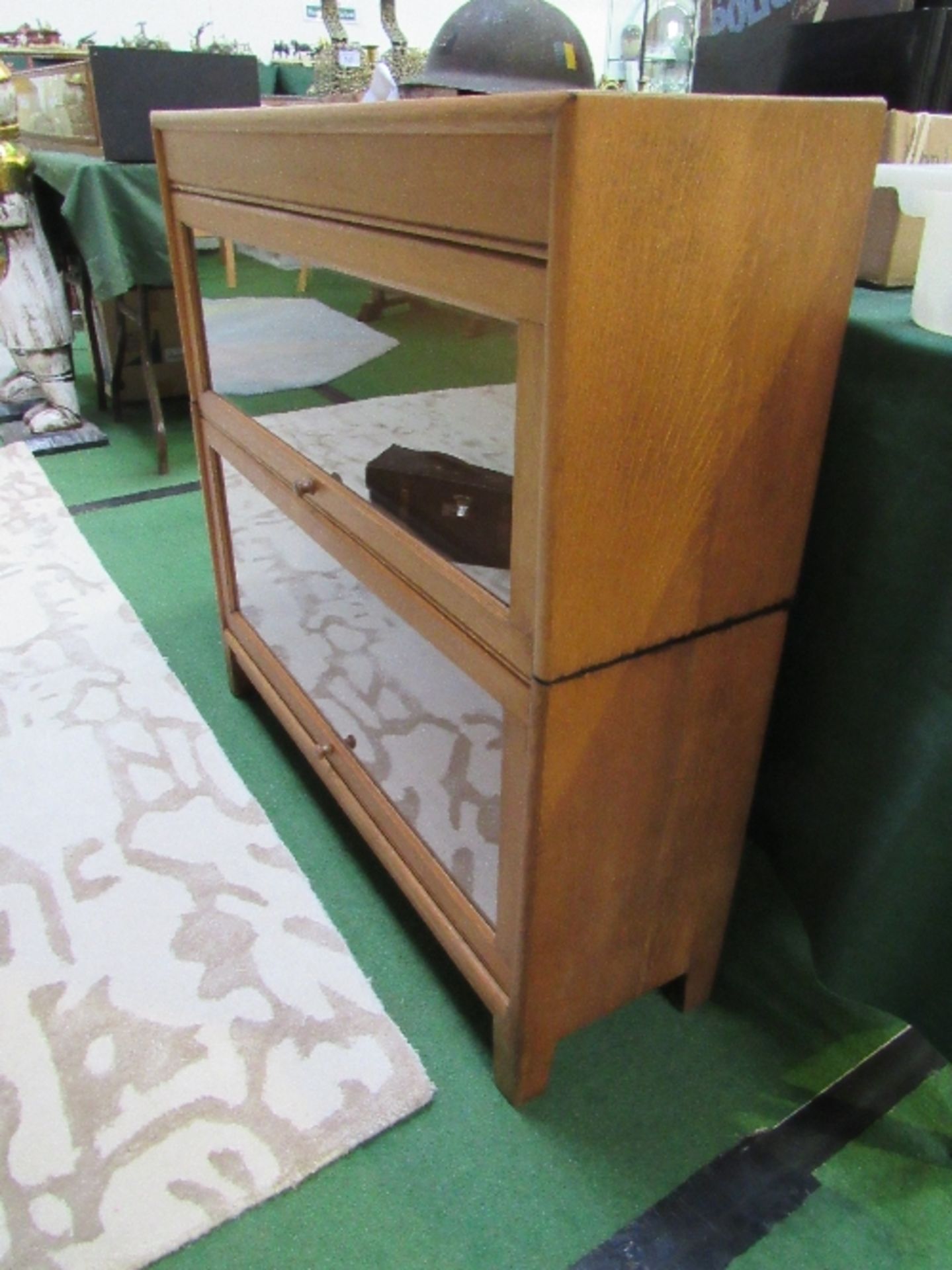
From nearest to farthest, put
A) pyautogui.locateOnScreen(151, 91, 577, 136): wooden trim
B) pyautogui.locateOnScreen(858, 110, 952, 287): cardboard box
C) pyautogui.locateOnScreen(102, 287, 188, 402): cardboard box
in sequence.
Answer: pyautogui.locateOnScreen(151, 91, 577, 136): wooden trim
pyautogui.locateOnScreen(858, 110, 952, 287): cardboard box
pyautogui.locateOnScreen(102, 287, 188, 402): cardboard box

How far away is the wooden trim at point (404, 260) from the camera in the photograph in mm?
570

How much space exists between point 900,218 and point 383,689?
731 millimetres

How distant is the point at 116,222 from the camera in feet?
6.95

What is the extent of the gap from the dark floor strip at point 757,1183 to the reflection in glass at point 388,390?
1.99 ft

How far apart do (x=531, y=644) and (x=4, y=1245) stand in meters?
0.72

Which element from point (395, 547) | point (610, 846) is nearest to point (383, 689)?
point (395, 547)

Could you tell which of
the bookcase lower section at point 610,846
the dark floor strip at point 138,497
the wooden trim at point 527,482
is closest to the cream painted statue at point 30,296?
the dark floor strip at point 138,497

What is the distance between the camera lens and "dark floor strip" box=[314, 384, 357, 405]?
1.08 metres

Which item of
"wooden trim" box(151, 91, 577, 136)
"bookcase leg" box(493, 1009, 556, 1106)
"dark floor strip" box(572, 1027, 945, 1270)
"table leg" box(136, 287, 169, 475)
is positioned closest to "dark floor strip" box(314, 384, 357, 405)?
"wooden trim" box(151, 91, 577, 136)

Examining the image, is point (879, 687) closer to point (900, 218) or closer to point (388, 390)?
point (900, 218)

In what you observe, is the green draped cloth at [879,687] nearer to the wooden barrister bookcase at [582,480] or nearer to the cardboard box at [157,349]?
the wooden barrister bookcase at [582,480]

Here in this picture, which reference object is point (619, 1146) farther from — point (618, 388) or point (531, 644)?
point (618, 388)

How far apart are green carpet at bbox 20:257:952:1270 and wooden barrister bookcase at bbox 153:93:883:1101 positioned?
65mm

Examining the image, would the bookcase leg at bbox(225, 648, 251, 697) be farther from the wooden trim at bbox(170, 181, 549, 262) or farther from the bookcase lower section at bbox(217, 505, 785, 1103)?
the wooden trim at bbox(170, 181, 549, 262)
